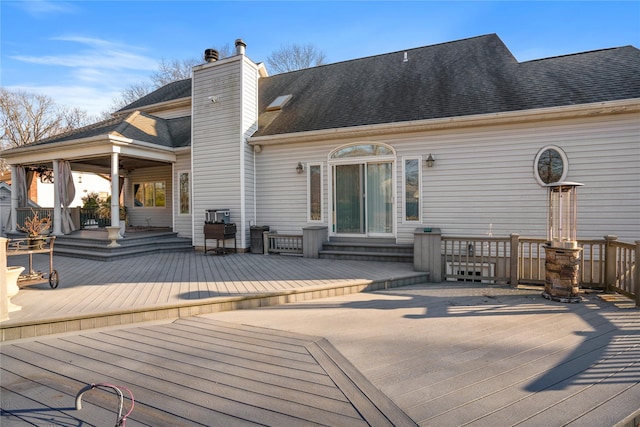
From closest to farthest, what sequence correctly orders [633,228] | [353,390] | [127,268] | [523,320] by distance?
[353,390] → [523,320] → [633,228] → [127,268]

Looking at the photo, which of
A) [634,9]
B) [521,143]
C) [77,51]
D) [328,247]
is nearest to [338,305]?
[328,247]

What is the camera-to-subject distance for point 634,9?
661 cm

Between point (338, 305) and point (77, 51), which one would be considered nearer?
point (338, 305)

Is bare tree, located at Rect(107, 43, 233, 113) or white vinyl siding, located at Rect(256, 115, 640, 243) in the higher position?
bare tree, located at Rect(107, 43, 233, 113)

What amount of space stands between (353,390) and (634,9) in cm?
947

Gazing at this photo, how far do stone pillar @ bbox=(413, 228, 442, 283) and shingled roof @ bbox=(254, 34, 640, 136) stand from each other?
307cm

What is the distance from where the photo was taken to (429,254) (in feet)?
20.6

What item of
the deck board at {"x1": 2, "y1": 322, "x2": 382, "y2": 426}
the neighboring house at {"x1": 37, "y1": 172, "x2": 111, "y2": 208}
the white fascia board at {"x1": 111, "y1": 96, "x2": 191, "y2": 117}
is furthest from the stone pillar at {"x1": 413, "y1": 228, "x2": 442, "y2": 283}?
the neighboring house at {"x1": 37, "y1": 172, "x2": 111, "y2": 208}

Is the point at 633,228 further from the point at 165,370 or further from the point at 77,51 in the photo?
the point at 77,51

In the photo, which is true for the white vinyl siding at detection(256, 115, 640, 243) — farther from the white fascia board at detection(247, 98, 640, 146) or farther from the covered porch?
the covered porch

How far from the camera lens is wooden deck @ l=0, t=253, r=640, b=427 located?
2080 mm

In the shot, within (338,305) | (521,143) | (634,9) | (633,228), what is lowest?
(338,305)

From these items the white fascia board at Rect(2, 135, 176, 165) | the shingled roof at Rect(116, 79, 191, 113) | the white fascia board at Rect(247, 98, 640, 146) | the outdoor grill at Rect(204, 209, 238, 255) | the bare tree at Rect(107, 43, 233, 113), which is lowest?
the outdoor grill at Rect(204, 209, 238, 255)

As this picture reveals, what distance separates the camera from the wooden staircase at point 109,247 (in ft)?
27.5
